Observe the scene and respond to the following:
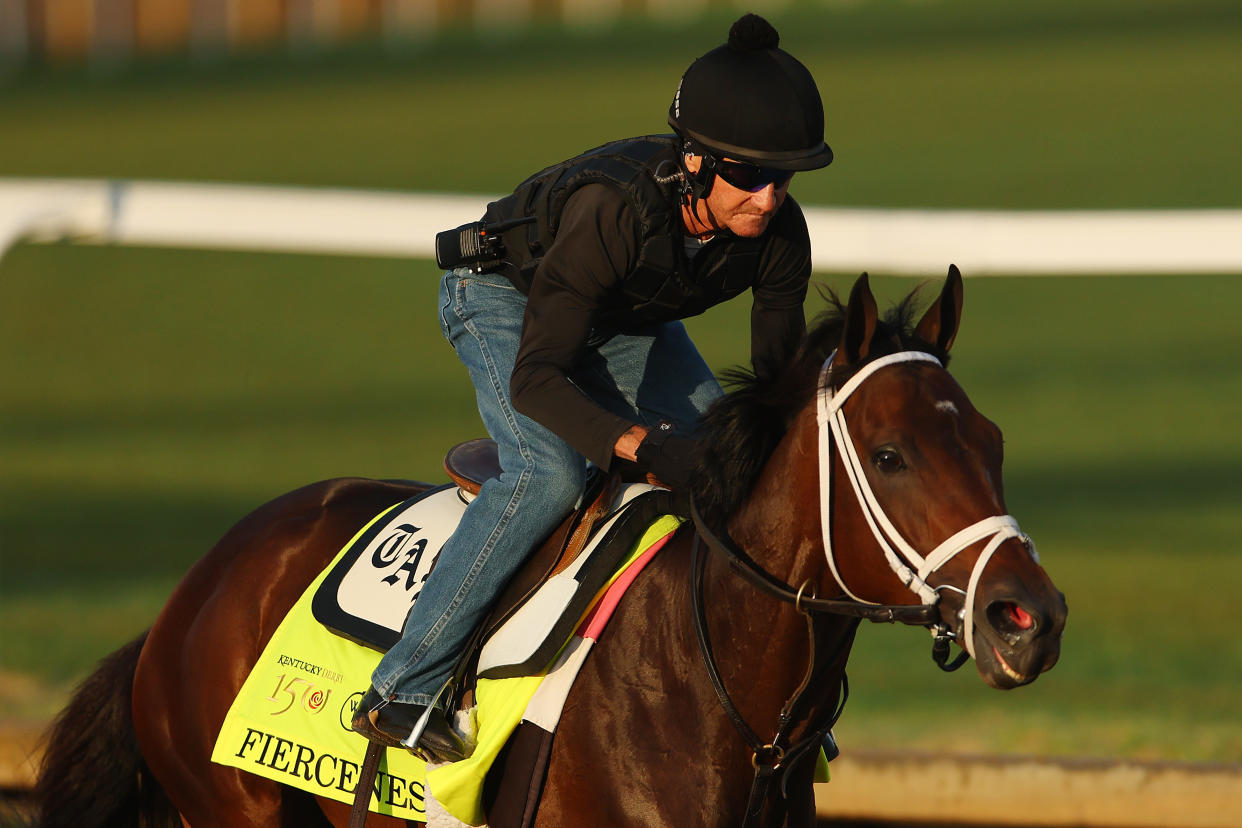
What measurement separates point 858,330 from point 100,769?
246cm

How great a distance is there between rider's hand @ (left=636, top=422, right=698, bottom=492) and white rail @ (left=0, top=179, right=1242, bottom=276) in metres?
2.70

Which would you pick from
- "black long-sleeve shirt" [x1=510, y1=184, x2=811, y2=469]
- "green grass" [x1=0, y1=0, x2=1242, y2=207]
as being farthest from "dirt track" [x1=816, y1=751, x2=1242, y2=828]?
"green grass" [x1=0, y1=0, x2=1242, y2=207]

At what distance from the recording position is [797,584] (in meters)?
2.99

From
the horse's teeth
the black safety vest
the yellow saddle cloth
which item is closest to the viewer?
the horse's teeth

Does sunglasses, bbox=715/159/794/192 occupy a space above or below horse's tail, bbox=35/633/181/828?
above

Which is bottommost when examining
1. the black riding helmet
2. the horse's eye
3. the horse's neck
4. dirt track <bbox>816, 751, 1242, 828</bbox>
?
dirt track <bbox>816, 751, 1242, 828</bbox>

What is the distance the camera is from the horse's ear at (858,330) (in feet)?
9.34

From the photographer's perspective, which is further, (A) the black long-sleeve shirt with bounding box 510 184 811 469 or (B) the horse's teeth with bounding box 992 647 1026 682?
(A) the black long-sleeve shirt with bounding box 510 184 811 469

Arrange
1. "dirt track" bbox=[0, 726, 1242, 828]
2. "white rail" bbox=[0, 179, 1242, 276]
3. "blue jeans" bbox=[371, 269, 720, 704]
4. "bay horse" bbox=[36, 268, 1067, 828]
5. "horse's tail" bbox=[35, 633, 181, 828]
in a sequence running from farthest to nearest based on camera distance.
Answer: "white rail" bbox=[0, 179, 1242, 276] < "dirt track" bbox=[0, 726, 1242, 828] < "horse's tail" bbox=[35, 633, 181, 828] < "blue jeans" bbox=[371, 269, 720, 704] < "bay horse" bbox=[36, 268, 1067, 828]

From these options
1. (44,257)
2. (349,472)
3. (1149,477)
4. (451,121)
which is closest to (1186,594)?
(1149,477)

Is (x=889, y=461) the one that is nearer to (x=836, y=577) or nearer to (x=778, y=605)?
(x=836, y=577)

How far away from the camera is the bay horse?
2680mm

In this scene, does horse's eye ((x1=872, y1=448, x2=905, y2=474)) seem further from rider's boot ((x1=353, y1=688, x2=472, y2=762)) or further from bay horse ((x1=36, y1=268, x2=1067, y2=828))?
rider's boot ((x1=353, y1=688, x2=472, y2=762))

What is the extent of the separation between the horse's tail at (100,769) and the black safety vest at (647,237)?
1.65m
